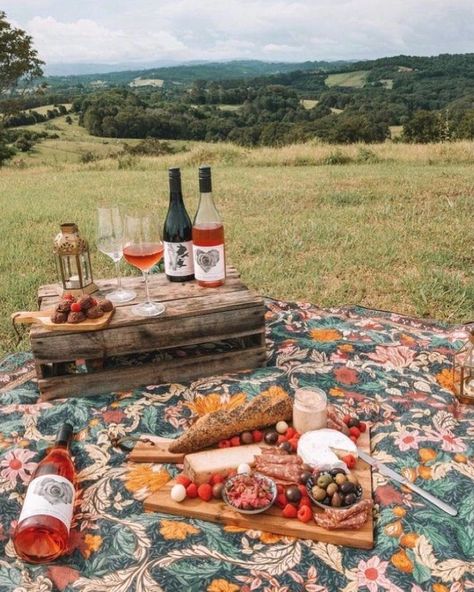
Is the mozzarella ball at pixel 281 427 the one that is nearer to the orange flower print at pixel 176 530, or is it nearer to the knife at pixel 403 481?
the knife at pixel 403 481

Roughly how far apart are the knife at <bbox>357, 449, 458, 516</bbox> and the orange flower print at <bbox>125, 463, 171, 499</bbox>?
94cm

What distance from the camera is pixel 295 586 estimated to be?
6.66ft

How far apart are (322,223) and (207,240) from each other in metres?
4.80

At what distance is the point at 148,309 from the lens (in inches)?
129

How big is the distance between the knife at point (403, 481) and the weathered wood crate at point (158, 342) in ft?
3.90

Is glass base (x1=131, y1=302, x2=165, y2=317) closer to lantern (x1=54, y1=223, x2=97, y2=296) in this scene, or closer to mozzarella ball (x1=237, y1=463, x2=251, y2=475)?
lantern (x1=54, y1=223, x2=97, y2=296)

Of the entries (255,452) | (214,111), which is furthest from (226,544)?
(214,111)

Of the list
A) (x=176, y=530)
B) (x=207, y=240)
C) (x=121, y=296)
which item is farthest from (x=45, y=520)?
(x=207, y=240)

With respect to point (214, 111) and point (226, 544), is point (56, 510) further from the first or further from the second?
point (214, 111)

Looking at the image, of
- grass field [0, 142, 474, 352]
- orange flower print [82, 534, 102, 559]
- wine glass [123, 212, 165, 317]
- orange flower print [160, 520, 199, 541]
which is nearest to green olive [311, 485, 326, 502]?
orange flower print [160, 520, 199, 541]

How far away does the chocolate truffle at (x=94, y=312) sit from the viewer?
317cm

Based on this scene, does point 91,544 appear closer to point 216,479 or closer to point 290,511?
point 216,479

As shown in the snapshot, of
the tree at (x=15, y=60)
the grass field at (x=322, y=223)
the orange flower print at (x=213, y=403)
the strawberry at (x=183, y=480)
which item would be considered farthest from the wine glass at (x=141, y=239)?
the tree at (x=15, y=60)

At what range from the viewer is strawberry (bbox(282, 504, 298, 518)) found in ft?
7.16
